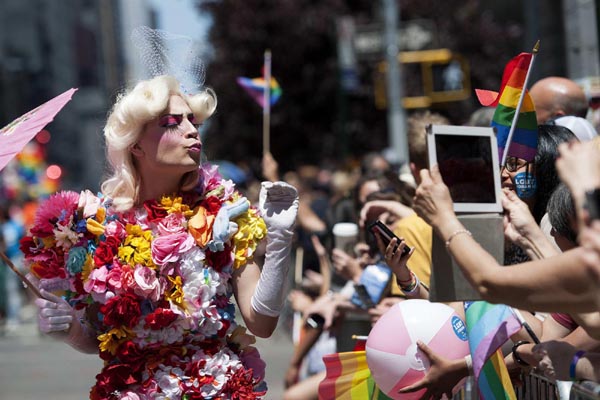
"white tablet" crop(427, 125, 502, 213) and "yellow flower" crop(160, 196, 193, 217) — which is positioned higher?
"white tablet" crop(427, 125, 502, 213)

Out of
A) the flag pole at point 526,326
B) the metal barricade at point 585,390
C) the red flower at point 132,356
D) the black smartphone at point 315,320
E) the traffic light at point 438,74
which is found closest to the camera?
the metal barricade at point 585,390

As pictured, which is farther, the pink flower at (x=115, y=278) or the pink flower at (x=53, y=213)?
the pink flower at (x=53, y=213)

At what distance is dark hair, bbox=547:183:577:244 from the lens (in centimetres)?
324

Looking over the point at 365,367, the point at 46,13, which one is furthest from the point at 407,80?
the point at 46,13

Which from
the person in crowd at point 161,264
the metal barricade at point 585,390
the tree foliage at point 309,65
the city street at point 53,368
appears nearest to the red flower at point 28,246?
the person in crowd at point 161,264

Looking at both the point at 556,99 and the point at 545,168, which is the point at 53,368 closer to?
the point at 556,99

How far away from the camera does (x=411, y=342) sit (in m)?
3.90

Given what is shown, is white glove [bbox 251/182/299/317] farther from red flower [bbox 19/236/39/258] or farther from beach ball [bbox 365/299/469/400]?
red flower [bbox 19/236/39/258]

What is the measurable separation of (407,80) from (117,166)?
21.3m

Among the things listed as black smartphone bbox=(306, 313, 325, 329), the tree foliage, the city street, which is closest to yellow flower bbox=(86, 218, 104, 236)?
black smartphone bbox=(306, 313, 325, 329)

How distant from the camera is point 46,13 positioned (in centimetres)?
5150

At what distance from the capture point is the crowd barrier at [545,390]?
290 centimetres

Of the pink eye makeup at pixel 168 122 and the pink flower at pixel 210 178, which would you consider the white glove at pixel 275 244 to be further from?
the pink eye makeup at pixel 168 122

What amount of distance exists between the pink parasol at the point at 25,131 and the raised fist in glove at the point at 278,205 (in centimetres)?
76
